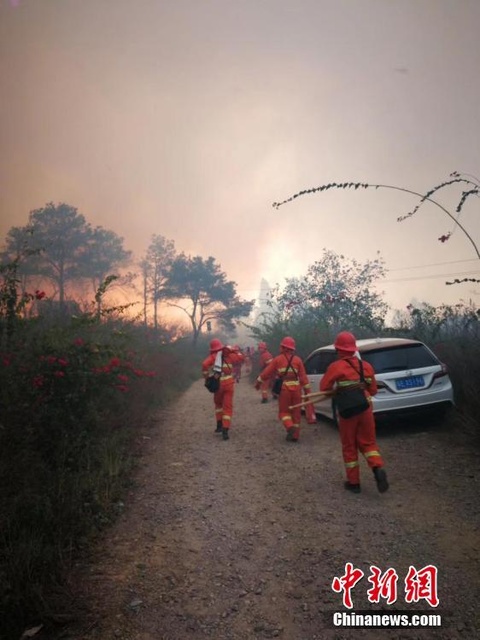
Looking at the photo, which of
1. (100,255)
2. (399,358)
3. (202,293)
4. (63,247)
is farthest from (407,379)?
(202,293)

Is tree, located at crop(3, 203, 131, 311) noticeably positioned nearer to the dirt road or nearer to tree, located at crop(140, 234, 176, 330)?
tree, located at crop(140, 234, 176, 330)

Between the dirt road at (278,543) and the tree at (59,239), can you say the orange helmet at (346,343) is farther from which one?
the tree at (59,239)

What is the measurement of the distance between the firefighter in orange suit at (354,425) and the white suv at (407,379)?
4.28 ft

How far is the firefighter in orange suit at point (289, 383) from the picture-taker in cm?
704

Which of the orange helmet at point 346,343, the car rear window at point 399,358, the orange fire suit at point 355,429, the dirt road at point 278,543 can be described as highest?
the orange helmet at point 346,343

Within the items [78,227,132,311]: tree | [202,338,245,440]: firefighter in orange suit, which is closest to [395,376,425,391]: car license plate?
[202,338,245,440]: firefighter in orange suit

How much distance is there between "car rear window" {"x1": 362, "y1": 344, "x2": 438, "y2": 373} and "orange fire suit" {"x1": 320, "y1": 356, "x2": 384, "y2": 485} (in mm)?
1431

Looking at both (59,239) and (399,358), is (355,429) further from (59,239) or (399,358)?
(59,239)

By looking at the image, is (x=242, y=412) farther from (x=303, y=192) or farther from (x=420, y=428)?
(x=303, y=192)

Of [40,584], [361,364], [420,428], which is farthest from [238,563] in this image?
[420,428]

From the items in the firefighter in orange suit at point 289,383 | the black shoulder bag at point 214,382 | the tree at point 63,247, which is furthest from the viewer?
the tree at point 63,247

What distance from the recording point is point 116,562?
330cm

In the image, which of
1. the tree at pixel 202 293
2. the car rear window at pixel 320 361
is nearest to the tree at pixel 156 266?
the tree at pixel 202 293

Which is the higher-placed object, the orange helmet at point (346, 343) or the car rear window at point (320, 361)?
the orange helmet at point (346, 343)
